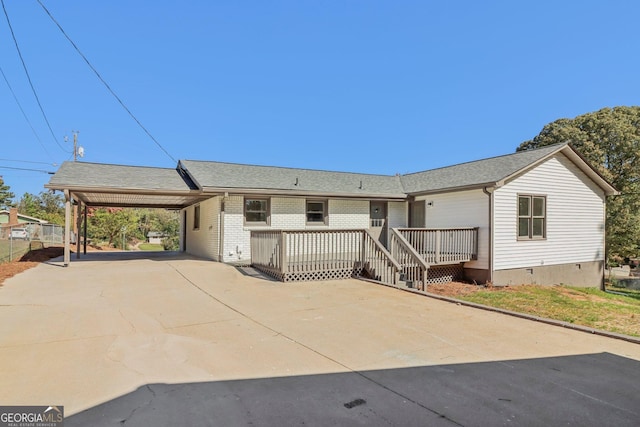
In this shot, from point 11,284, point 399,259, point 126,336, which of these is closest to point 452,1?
point 399,259

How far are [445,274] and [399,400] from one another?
9.91 metres

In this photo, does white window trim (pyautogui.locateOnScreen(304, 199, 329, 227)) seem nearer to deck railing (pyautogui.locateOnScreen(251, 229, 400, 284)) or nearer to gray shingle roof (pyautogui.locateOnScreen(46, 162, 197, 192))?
deck railing (pyautogui.locateOnScreen(251, 229, 400, 284))

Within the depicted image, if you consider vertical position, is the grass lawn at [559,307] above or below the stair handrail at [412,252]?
below

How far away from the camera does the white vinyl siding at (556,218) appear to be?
37.8 ft

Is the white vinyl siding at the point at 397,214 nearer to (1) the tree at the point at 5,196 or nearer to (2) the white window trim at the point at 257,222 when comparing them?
(2) the white window trim at the point at 257,222

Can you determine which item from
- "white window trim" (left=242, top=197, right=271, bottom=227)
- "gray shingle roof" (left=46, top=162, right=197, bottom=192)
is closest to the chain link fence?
"gray shingle roof" (left=46, top=162, right=197, bottom=192)

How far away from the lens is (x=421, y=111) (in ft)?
90.9

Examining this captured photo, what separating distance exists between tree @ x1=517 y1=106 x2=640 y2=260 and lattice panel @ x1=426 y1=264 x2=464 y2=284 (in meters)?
13.7

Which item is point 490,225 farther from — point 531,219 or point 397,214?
point 397,214

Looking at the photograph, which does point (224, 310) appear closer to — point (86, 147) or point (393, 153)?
point (86, 147)

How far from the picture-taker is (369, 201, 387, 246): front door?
51.1 ft

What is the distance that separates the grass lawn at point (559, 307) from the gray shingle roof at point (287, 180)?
619 cm

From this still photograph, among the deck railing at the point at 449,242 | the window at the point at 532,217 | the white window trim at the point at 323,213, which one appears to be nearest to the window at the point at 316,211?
the white window trim at the point at 323,213

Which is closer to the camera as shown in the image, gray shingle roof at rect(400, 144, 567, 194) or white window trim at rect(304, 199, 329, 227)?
gray shingle roof at rect(400, 144, 567, 194)
